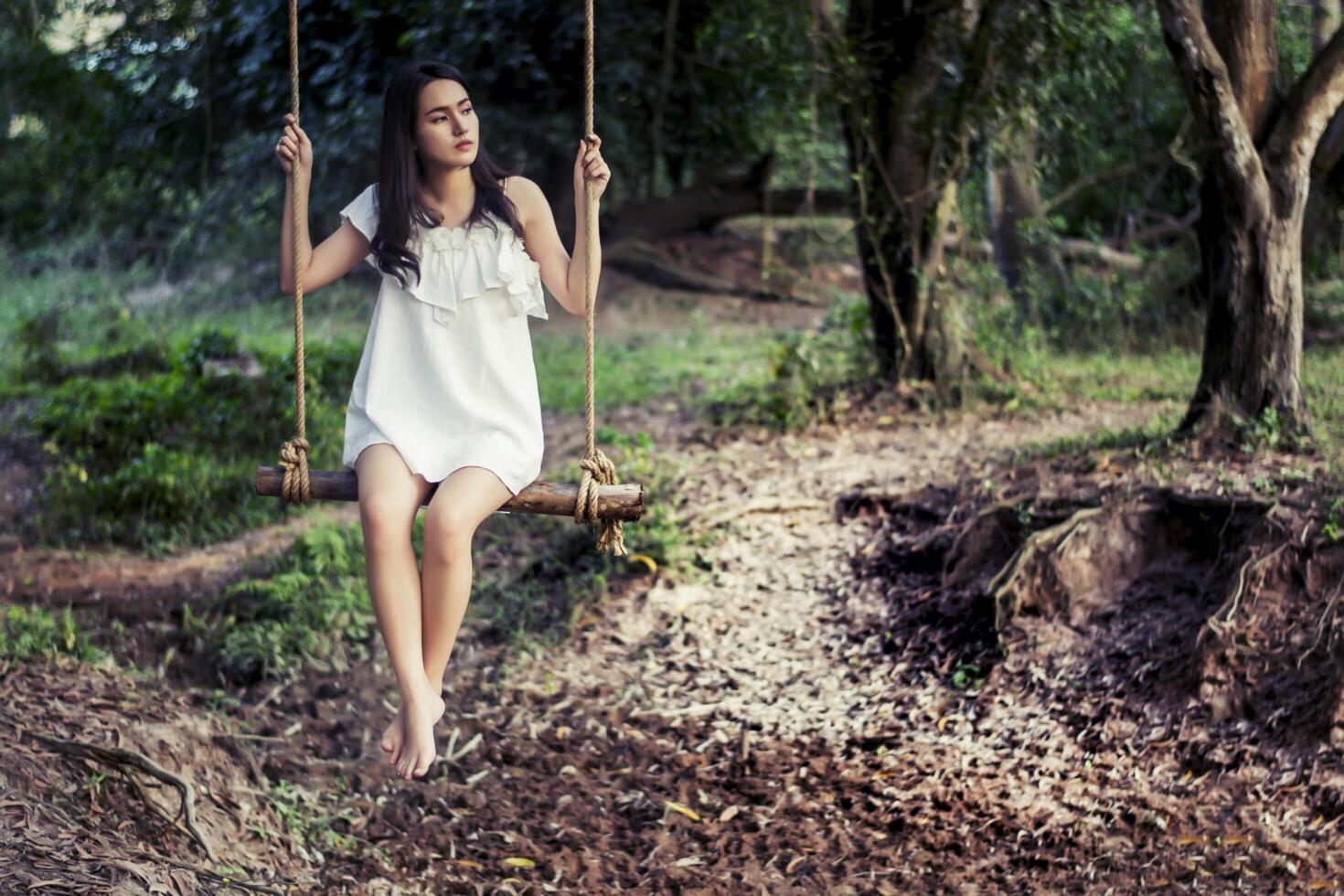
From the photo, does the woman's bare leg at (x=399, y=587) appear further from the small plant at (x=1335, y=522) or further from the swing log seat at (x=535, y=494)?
the small plant at (x=1335, y=522)

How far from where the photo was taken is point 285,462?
11.2ft

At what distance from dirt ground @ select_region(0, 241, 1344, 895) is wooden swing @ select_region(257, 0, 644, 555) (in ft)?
3.60

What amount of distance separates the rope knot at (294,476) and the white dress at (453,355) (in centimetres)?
12

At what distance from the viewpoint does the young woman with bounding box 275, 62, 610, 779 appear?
332 centimetres

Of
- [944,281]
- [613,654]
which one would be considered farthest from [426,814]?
[944,281]

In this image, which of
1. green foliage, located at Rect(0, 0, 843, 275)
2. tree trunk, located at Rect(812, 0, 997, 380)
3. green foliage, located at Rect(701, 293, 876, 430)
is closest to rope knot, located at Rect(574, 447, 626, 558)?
green foliage, located at Rect(701, 293, 876, 430)

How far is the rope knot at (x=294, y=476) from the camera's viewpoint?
3424mm

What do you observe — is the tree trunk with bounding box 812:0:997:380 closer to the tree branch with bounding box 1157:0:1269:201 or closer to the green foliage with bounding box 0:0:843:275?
the green foliage with bounding box 0:0:843:275

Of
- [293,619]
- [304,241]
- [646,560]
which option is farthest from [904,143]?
[304,241]

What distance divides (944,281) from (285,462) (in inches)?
209

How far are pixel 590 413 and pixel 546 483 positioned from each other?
0.73 feet

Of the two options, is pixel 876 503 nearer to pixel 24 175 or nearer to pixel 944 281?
pixel 944 281

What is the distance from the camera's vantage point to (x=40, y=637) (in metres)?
5.46

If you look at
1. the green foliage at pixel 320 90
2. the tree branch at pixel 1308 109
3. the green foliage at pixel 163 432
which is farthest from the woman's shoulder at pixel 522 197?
the green foliage at pixel 320 90
